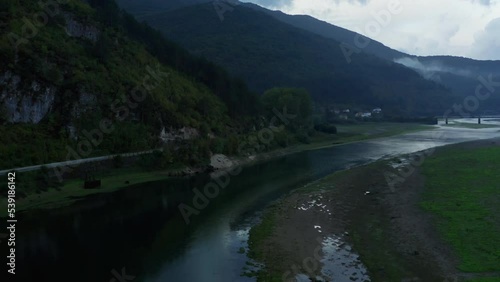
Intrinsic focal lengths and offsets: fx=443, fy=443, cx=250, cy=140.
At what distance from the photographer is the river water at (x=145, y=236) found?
33250mm

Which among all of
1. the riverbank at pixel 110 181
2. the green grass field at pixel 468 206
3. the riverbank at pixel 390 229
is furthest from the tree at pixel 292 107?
the riverbank at pixel 390 229

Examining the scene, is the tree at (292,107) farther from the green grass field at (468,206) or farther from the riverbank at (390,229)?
the riverbank at (390,229)

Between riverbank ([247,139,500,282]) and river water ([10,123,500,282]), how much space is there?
10.2 feet

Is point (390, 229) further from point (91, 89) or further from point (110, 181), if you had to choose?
point (91, 89)

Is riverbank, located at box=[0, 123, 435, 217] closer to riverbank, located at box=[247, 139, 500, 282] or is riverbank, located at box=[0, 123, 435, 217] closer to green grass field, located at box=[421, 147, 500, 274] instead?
riverbank, located at box=[247, 139, 500, 282]

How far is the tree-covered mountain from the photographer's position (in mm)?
69250

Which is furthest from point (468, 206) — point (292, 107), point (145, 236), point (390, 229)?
point (292, 107)

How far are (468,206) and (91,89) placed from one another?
63.7m

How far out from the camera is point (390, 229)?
4231 cm

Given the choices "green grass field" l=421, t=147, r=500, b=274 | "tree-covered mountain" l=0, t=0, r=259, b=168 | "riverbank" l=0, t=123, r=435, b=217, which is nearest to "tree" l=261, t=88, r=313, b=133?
"tree-covered mountain" l=0, t=0, r=259, b=168

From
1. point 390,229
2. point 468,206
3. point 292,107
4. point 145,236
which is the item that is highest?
point 292,107

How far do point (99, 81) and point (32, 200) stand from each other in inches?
1408

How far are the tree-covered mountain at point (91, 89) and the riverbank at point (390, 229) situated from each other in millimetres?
35649

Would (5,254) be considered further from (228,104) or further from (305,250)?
(228,104)
